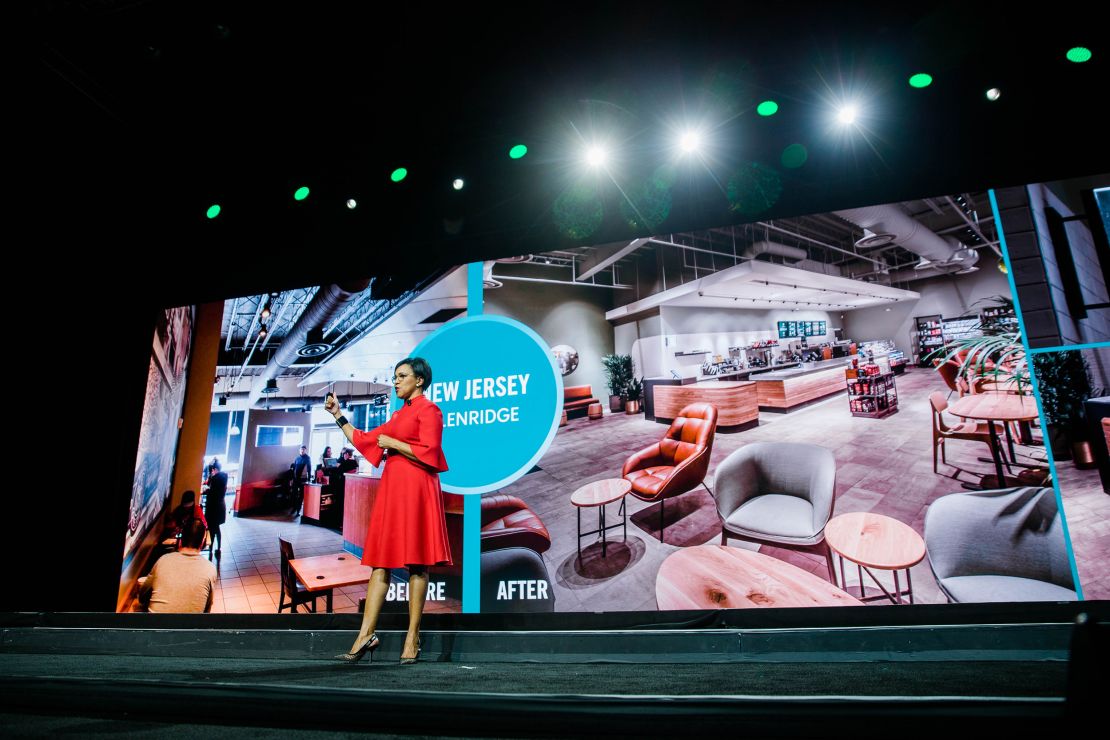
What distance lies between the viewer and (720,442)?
9.18ft

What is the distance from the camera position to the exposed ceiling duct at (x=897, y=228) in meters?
2.51

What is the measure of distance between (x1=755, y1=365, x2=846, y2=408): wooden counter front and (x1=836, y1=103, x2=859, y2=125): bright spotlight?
153 centimetres

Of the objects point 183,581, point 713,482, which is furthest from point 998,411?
point 183,581

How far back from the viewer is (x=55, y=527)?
3.28m

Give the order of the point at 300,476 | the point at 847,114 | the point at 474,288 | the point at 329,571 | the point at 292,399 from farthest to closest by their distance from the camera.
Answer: the point at 292,399
the point at 300,476
the point at 474,288
the point at 329,571
the point at 847,114

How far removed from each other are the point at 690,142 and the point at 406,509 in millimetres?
2829

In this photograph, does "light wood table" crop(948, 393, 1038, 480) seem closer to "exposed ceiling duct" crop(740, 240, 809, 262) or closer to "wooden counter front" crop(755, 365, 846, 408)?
"wooden counter front" crop(755, 365, 846, 408)

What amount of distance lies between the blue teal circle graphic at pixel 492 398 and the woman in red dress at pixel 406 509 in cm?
70

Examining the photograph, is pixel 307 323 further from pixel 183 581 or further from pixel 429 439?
pixel 429 439

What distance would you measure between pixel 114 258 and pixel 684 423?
487 cm

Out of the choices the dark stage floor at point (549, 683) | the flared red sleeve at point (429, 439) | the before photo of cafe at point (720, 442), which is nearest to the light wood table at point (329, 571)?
the before photo of cafe at point (720, 442)

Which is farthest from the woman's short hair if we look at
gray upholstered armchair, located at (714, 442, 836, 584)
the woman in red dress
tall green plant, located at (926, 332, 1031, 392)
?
tall green plant, located at (926, 332, 1031, 392)

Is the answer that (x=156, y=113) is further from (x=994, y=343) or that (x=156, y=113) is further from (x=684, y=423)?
(x=994, y=343)

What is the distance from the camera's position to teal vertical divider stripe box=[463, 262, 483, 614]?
279 centimetres
